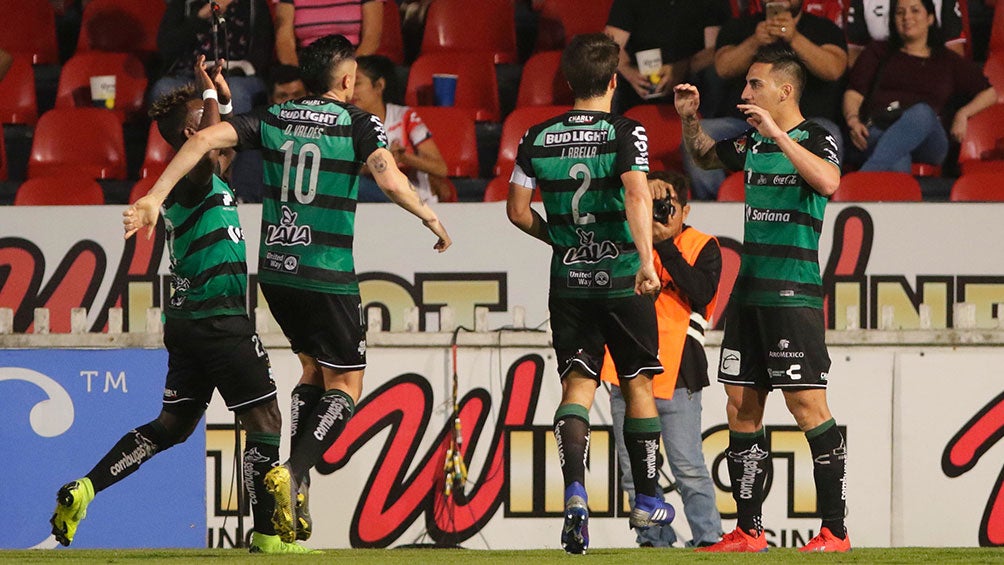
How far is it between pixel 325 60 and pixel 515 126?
4.15m

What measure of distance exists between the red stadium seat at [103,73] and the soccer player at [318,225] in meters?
5.28

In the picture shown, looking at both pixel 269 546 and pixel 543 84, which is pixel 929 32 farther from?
pixel 269 546

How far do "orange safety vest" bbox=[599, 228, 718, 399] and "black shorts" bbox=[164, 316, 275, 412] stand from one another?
5.67 feet

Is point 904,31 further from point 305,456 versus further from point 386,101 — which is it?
point 305,456

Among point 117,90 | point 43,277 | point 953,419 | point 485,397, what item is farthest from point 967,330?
point 117,90

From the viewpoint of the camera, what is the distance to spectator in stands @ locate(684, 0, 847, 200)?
965 cm

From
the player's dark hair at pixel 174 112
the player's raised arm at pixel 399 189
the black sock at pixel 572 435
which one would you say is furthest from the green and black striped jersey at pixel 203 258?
the black sock at pixel 572 435

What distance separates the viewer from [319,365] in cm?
596

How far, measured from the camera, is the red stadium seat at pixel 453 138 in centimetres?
1009

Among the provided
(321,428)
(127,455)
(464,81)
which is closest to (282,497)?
(321,428)

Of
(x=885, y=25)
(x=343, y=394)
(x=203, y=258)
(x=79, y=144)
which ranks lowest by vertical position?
(x=343, y=394)

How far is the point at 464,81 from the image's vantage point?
10.8m

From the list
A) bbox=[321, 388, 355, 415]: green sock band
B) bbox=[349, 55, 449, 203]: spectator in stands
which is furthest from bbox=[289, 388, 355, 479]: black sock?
bbox=[349, 55, 449, 203]: spectator in stands

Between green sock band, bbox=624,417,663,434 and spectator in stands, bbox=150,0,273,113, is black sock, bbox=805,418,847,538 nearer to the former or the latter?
green sock band, bbox=624,417,663,434
